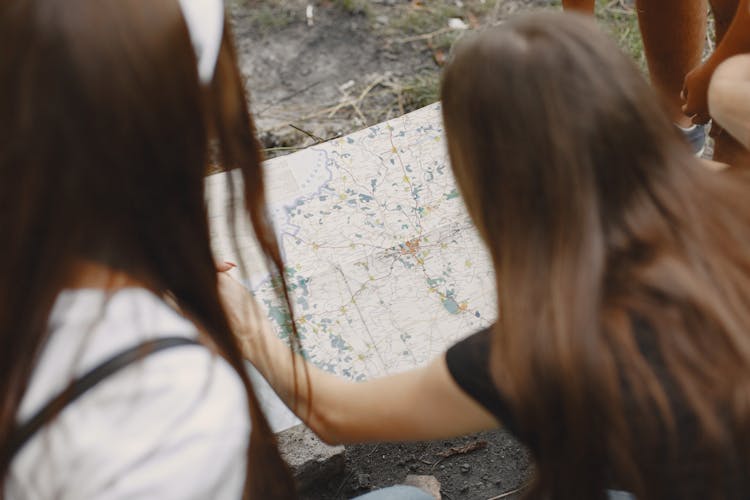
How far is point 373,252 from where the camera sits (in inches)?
66.1

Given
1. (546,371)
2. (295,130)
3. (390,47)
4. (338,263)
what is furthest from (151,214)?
(390,47)

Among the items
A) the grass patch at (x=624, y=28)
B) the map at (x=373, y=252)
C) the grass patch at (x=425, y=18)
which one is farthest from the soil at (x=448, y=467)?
the grass patch at (x=425, y=18)

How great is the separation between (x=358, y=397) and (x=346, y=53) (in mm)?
1630

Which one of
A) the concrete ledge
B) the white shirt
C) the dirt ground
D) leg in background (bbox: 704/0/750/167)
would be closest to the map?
the concrete ledge

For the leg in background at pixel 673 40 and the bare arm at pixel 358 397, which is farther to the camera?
the leg in background at pixel 673 40

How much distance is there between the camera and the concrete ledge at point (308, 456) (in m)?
1.42

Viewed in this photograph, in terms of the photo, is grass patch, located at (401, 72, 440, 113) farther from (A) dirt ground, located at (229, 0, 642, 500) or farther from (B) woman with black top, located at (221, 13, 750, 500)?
(B) woman with black top, located at (221, 13, 750, 500)

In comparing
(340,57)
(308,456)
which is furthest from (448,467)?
(340,57)

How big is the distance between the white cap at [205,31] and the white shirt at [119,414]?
0.24 meters

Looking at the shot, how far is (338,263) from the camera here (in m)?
1.66

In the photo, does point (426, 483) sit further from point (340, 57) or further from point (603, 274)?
point (340, 57)

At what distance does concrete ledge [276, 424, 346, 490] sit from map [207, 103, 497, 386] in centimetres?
15

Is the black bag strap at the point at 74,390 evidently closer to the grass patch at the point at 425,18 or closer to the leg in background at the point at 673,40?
the leg in background at the point at 673,40

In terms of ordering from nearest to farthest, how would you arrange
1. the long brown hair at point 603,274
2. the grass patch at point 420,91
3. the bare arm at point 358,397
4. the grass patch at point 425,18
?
the long brown hair at point 603,274 → the bare arm at point 358,397 → the grass patch at point 420,91 → the grass patch at point 425,18
